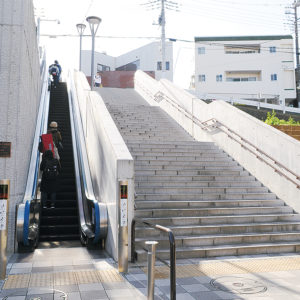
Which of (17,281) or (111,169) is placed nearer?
(17,281)

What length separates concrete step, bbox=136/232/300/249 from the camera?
228 inches

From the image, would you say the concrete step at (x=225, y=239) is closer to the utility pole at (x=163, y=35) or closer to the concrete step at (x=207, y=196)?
the concrete step at (x=207, y=196)

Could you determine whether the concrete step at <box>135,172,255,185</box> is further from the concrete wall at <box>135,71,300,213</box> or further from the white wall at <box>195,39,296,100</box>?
the white wall at <box>195,39,296,100</box>

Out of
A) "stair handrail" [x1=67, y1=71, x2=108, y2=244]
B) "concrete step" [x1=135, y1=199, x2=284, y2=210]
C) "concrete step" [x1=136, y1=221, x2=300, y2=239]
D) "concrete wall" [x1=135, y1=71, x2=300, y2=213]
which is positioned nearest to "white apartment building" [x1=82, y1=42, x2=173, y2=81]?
"concrete wall" [x1=135, y1=71, x2=300, y2=213]

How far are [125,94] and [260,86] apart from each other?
24815 millimetres

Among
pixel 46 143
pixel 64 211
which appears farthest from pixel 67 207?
pixel 46 143

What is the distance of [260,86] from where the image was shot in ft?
128

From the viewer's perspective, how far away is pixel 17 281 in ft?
14.5

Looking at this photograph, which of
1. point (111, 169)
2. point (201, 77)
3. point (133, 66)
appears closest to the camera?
point (111, 169)

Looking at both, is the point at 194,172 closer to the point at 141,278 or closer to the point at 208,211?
the point at 208,211

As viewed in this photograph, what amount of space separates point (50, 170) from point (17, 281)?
3.34 meters

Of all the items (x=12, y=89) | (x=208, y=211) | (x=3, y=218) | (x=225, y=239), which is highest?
(x=12, y=89)

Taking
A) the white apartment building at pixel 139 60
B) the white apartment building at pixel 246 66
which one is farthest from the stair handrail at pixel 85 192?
the white apartment building at pixel 139 60

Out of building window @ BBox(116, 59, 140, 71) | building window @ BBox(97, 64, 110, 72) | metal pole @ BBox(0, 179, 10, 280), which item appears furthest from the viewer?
building window @ BBox(116, 59, 140, 71)
